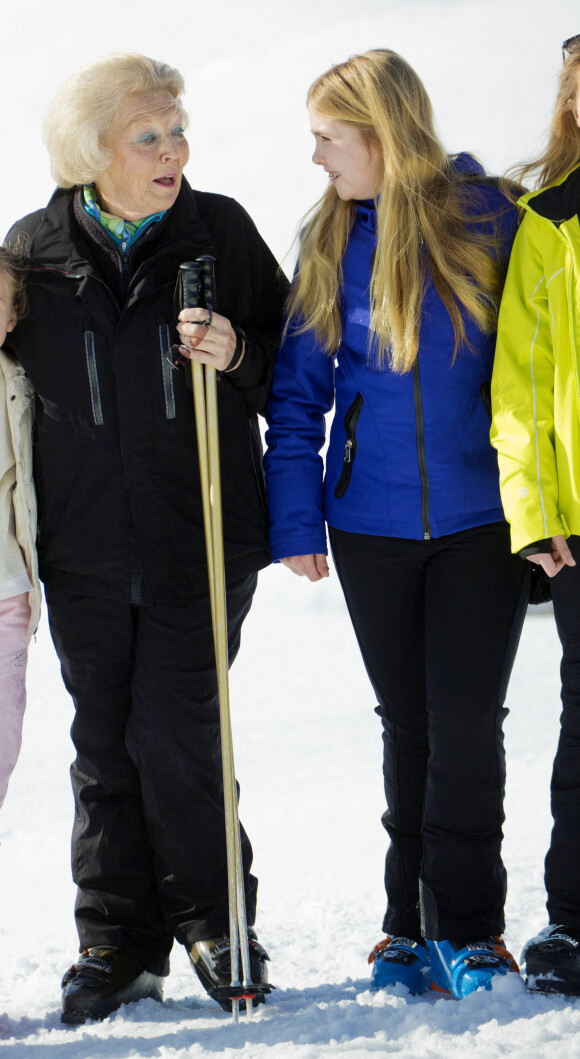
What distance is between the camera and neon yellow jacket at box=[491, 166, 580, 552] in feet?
7.33

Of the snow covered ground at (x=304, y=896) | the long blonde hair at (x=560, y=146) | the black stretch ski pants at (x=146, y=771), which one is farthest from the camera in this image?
the black stretch ski pants at (x=146, y=771)

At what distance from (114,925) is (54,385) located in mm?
1301

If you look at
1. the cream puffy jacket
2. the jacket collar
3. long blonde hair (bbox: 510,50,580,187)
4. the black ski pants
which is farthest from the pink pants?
long blonde hair (bbox: 510,50,580,187)

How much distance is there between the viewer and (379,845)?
4004mm

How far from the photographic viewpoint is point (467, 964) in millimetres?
2336

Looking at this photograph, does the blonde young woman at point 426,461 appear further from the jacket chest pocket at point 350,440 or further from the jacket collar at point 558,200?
the jacket collar at point 558,200

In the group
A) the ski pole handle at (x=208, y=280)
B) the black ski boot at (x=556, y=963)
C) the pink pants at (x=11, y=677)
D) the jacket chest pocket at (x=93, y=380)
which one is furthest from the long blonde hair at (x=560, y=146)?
the black ski boot at (x=556, y=963)

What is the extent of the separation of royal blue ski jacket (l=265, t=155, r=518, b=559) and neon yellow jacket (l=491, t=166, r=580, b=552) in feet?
0.33

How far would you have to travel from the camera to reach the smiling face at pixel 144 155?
7.88ft

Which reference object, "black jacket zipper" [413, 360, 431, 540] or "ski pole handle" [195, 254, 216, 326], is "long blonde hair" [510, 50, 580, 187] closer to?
"black jacket zipper" [413, 360, 431, 540]

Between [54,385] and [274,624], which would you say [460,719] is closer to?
[54,385]

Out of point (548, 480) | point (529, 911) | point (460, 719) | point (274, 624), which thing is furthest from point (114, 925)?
point (274, 624)

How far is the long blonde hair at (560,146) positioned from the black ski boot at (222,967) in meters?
1.90

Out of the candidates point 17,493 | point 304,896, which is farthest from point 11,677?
point 304,896
